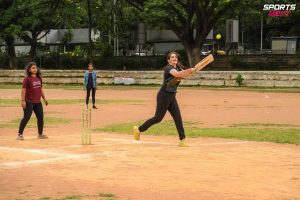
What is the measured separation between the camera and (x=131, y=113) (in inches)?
926

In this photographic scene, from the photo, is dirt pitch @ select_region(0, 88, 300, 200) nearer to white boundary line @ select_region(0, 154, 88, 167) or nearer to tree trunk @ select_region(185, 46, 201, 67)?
white boundary line @ select_region(0, 154, 88, 167)

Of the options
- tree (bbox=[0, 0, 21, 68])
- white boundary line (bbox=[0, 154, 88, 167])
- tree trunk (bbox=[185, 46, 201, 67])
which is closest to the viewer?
white boundary line (bbox=[0, 154, 88, 167])

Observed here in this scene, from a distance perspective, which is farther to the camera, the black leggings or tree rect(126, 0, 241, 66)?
tree rect(126, 0, 241, 66)

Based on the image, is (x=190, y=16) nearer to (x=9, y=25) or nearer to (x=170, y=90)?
(x=9, y=25)

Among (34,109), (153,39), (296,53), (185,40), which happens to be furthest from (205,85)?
(34,109)

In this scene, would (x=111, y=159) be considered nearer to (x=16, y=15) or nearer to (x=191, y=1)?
(x=191, y=1)

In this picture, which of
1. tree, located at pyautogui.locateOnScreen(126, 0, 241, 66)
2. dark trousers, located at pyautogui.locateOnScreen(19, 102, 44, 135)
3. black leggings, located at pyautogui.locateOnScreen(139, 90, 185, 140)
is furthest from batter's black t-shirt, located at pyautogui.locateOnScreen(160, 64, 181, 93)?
tree, located at pyautogui.locateOnScreen(126, 0, 241, 66)

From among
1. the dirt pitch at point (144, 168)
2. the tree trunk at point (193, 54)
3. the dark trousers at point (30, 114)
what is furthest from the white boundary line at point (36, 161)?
the tree trunk at point (193, 54)

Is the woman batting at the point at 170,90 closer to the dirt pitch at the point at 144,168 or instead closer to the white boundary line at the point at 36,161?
the dirt pitch at the point at 144,168

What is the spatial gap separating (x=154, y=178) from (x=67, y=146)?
439cm

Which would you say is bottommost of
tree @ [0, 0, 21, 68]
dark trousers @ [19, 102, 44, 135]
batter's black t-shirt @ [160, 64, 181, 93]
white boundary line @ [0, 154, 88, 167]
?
white boundary line @ [0, 154, 88, 167]

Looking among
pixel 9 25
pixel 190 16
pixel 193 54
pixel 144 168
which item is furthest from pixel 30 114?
pixel 9 25

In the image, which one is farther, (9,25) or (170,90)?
(9,25)

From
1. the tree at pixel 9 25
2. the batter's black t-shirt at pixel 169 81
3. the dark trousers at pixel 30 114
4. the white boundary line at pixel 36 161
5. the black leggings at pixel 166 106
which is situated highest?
the tree at pixel 9 25
